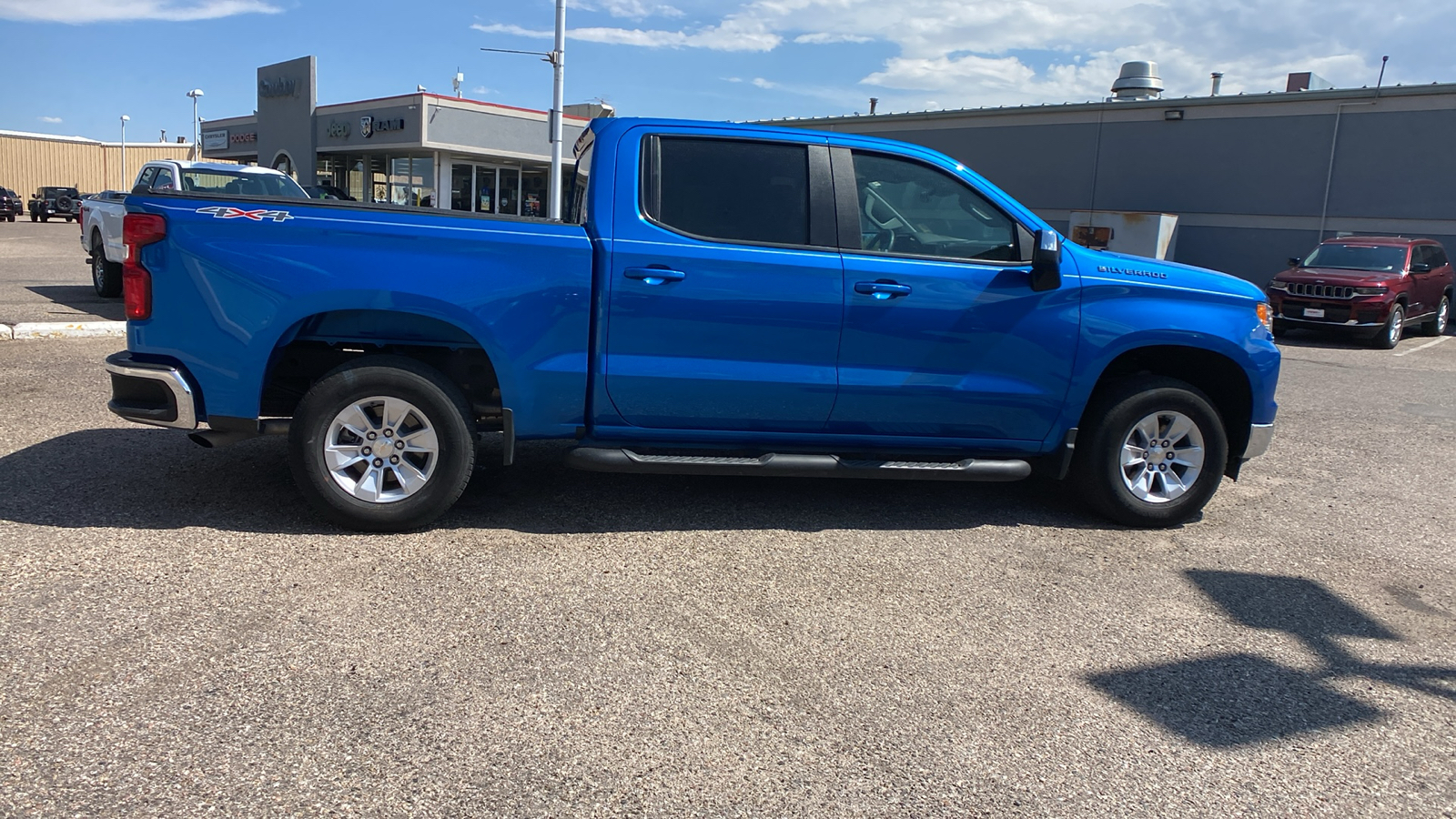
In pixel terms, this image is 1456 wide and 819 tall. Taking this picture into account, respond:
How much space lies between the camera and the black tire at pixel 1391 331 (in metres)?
16.3

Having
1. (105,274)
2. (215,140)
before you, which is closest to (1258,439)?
Answer: (105,274)

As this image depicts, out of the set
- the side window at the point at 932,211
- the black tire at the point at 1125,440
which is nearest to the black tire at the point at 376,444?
the side window at the point at 932,211

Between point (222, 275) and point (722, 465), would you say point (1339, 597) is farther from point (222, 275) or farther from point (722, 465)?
point (222, 275)

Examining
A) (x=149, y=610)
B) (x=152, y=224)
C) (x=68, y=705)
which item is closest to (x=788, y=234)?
(x=152, y=224)

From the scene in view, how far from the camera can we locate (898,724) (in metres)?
3.36

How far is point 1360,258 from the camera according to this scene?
56.8 feet

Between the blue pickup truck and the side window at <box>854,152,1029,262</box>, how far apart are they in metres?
0.01

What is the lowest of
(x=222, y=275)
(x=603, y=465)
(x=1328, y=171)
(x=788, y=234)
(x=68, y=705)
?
(x=68, y=705)

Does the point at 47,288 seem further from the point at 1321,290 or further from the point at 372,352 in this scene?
the point at 1321,290

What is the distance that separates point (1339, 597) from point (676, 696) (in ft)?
10.6

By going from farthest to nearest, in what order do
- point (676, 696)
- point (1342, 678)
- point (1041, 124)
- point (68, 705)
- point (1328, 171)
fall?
point (1041, 124), point (1328, 171), point (1342, 678), point (676, 696), point (68, 705)

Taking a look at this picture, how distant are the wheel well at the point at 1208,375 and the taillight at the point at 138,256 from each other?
15.3 ft

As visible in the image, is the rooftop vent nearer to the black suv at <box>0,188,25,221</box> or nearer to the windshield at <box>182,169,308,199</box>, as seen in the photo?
the windshield at <box>182,169,308,199</box>

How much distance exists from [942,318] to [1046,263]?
59 centimetres
